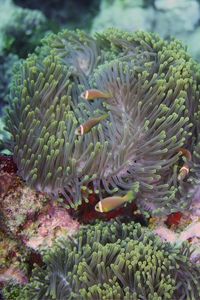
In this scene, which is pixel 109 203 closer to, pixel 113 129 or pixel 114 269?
pixel 114 269

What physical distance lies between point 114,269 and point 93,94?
3.60 feet

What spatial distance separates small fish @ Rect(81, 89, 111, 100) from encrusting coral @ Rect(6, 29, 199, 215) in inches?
1.6

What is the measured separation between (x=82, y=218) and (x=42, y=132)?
599 mm

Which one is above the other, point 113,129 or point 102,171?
point 113,129

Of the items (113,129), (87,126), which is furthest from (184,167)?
A: (87,126)

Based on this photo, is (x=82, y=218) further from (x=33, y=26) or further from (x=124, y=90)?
(x=33, y=26)

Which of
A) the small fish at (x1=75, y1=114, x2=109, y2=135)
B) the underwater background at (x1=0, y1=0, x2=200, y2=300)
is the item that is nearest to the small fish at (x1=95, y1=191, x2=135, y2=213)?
the underwater background at (x1=0, y1=0, x2=200, y2=300)

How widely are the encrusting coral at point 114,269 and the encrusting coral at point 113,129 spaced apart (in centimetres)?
27

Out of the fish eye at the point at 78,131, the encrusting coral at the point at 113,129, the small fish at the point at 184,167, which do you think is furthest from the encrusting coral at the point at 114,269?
the fish eye at the point at 78,131

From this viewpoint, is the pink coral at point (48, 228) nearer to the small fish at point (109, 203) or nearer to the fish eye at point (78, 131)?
the small fish at point (109, 203)

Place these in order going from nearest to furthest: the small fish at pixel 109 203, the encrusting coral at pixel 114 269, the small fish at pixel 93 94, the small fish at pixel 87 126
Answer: the encrusting coral at pixel 114 269, the small fish at pixel 109 203, the small fish at pixel 87 126, the small fish at pixel 93 94

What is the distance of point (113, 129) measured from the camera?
2.84m

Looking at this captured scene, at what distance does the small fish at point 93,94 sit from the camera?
112 inches

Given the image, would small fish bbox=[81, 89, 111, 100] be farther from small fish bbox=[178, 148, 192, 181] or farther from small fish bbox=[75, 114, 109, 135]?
small fish bbox=[178, 148, 192, 181]
